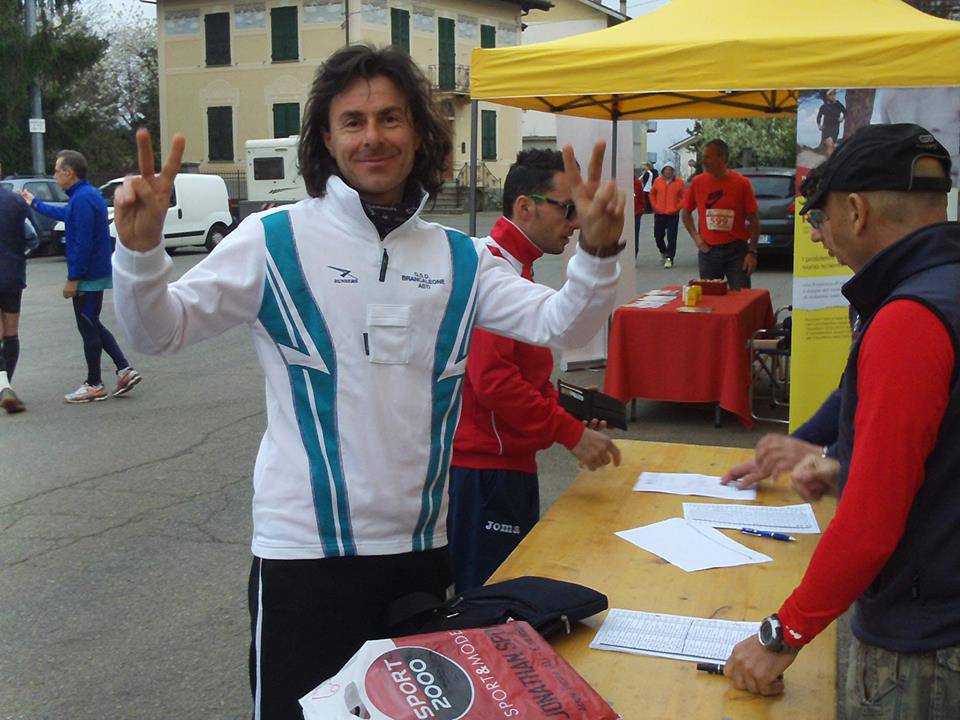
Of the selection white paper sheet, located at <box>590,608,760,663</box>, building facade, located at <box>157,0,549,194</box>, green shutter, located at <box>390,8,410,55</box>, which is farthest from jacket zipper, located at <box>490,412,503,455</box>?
green shutter, located at <box>390,8,410,55</box>

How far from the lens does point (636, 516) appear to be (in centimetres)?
293

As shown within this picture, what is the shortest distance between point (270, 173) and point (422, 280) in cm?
2882

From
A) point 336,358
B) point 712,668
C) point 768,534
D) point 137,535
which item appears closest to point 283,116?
point 137,535

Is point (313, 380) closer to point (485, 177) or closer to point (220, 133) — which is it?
point (220, 133)

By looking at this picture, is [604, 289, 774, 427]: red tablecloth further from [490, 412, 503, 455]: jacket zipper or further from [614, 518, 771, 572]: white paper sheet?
[614, 518, 771, 572]: white paper sheet

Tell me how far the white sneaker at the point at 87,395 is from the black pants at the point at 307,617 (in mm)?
7072

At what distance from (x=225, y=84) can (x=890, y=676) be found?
42.0 metres

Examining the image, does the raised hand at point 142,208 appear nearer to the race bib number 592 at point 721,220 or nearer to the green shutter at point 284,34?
the race bib number 592 at point 721,220

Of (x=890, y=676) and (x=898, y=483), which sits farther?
(x=890, y=676)

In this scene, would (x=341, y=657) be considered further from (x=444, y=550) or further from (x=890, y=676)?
(x=890, y=676)

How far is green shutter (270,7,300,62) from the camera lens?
39.7 metres

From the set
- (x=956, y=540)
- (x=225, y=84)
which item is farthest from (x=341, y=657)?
(x=225, y=84)

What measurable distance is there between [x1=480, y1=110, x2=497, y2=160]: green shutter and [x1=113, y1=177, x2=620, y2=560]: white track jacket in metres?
41.4

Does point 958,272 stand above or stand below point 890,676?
above
